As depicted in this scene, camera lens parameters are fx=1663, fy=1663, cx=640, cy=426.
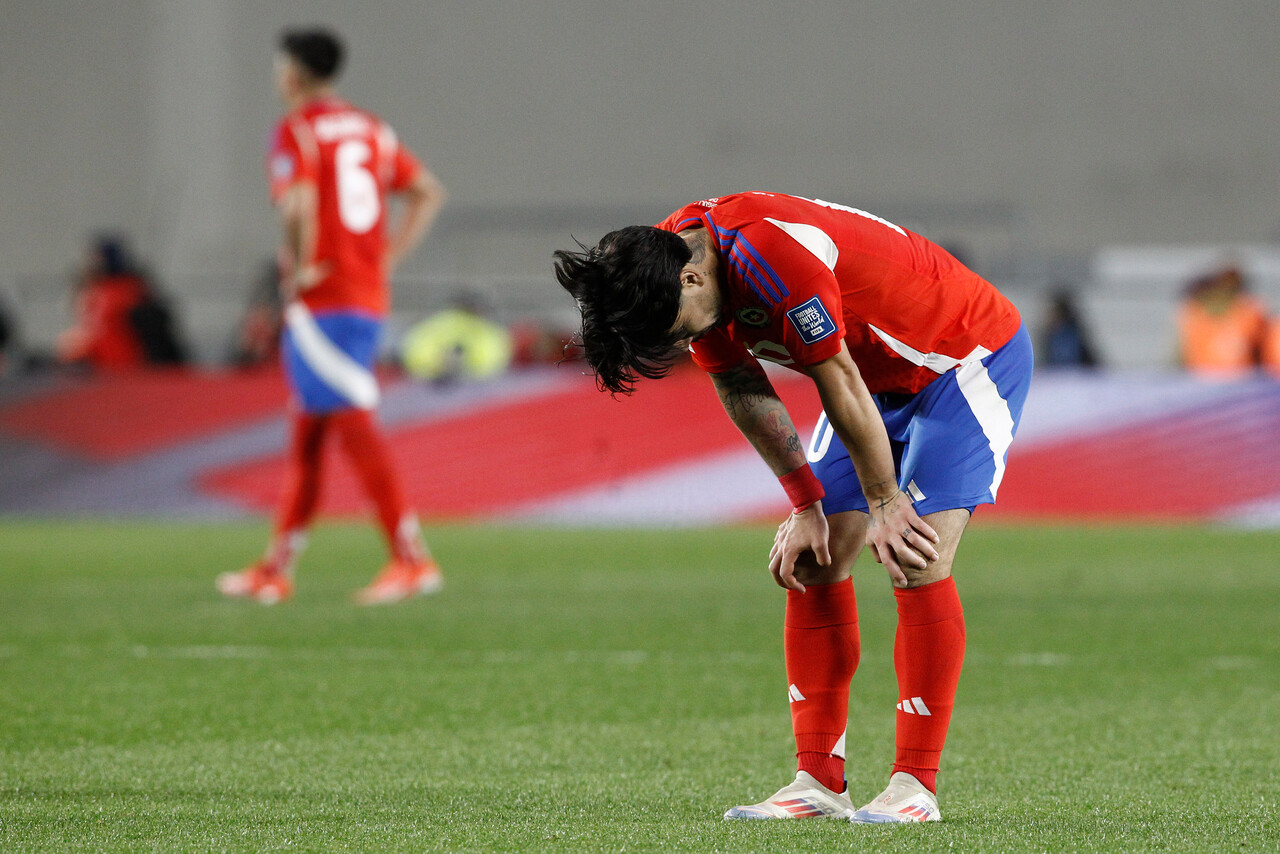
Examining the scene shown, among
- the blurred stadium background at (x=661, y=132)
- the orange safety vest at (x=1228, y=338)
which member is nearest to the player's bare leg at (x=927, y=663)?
the orange safety vest at (x=1228, y=338)

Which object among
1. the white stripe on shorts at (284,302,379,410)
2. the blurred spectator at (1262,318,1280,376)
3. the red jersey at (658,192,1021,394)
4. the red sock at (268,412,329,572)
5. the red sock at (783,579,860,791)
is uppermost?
the red jersey at (658,192,1021,394)

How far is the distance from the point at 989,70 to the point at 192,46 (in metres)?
9.87

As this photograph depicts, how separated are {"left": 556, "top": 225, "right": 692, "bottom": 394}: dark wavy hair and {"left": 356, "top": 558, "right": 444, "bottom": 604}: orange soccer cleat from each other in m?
4.31

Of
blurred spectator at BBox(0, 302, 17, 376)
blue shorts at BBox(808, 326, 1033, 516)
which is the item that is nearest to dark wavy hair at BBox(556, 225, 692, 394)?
blue shorts at BBox(808, 326, 1033, 516)

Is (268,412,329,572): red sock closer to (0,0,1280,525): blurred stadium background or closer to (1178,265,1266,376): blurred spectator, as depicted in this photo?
(1178,265,1266,376): blurred spectator

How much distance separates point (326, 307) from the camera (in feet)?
23.5

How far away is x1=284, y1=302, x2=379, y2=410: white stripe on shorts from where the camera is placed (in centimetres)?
705

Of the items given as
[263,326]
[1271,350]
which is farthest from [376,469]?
[1271,350]

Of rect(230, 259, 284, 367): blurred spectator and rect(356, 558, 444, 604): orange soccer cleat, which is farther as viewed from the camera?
rect(230, 259, 284, 367): blurred spectator

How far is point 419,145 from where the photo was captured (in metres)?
21.0

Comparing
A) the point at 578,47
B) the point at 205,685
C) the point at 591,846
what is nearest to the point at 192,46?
the point at 578,47

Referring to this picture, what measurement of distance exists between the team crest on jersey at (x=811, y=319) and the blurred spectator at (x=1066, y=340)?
11.1 m

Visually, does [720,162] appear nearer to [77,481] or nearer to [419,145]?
[419,145]

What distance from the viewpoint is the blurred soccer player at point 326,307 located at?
709 cm
